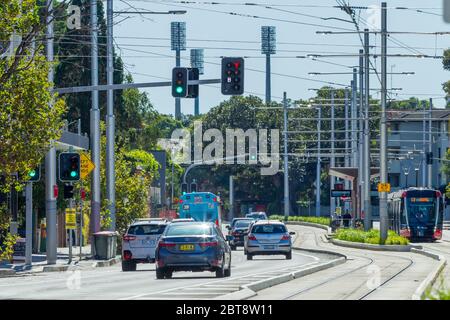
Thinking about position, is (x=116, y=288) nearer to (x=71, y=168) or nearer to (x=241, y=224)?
(x=71, y=168)

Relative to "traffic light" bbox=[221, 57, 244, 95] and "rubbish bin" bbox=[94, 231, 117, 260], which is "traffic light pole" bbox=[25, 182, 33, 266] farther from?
"traffic light" bbox=[221, 57, 244, 95]

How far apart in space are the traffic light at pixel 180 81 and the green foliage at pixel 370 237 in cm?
2345

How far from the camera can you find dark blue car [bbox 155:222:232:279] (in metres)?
34.0

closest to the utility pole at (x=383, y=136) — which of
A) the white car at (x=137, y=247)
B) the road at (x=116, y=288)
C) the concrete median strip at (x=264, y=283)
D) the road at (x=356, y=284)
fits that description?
the road at (x=356, y=284)

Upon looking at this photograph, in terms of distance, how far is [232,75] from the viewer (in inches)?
1612

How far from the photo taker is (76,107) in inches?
3568

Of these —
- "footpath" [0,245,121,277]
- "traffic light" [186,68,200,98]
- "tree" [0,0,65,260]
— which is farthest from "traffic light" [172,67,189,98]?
"footpath" [0,245,121,277]

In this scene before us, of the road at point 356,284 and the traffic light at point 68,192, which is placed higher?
the traffic light at point 68,192

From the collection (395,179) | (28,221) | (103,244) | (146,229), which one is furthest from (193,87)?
(395,179)

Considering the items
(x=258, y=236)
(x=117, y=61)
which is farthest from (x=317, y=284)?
(x=117, y=61)

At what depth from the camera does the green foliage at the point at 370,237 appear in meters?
62.4

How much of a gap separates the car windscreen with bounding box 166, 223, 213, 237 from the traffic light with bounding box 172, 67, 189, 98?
23.7ft

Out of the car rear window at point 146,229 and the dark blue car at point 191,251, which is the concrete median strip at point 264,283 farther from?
the car rear window at point 146,229

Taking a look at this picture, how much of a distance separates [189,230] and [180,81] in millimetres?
7988
